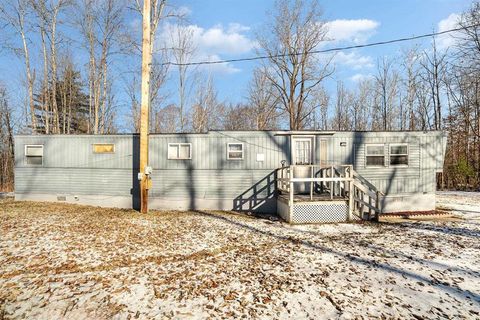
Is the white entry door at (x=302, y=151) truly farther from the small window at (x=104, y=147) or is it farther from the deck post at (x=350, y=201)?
the small window at (x=104, y=147)

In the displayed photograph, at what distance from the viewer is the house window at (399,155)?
10672mm

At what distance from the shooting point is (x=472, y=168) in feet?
64.3

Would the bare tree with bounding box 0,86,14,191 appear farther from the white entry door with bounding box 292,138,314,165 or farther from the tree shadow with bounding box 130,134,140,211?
the white entry door with bounding box 292,138,314,165

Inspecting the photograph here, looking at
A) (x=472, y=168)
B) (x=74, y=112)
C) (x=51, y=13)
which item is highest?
(x=51, y=13)

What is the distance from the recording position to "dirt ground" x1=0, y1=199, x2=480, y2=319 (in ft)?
11.1

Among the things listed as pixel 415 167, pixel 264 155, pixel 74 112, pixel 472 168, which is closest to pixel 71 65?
pixel 74 112

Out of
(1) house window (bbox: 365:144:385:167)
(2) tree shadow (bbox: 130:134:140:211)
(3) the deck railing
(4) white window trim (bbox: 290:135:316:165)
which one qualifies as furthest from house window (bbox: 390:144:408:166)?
(2) tree shadow (bbox: 130:134:140:211)

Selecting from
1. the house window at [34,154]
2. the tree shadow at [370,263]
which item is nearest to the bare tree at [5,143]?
the house window at [34,154]

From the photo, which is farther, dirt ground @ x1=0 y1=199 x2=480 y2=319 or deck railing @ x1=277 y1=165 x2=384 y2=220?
deck railing @ x1=277 y1=165 x2=384 y2=220

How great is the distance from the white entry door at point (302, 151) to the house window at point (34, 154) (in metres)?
12.7

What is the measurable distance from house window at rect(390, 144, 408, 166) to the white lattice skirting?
411 centimetres

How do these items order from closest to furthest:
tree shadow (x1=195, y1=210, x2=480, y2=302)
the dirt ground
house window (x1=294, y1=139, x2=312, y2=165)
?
the dirt ground, tree shadow (x1=195, y1=210, x2=480, y2=302), house window (x1=294, y1=139, x2=312, y2=165)

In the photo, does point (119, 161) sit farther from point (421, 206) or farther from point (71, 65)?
point (71, 65)

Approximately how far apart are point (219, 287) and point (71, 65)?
26.4m
